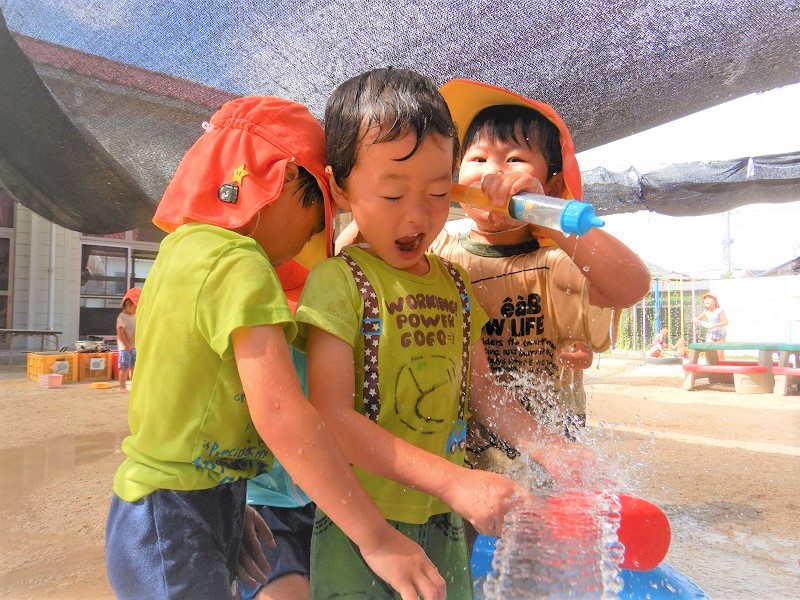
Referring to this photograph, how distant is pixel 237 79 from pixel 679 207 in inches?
87.1

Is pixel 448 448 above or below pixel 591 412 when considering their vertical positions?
above

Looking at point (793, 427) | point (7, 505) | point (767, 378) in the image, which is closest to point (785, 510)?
point (793, 427)

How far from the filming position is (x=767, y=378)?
7027 mm

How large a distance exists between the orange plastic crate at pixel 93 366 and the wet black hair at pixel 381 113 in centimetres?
889

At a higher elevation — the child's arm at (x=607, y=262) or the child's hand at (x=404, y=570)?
the child's arm at (x=607, y=262)

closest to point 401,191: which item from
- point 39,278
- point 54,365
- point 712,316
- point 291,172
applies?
point 291,172

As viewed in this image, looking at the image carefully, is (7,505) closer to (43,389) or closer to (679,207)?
(679,207)

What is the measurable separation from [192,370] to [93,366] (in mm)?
8966

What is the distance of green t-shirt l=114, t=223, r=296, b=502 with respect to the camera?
85cm

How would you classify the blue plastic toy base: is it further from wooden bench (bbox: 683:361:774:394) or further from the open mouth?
wooden bench (bbox: 683:361:774:394)

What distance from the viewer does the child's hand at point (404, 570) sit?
31.4 inches

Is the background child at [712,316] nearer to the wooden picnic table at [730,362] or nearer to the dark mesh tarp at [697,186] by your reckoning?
the wooden picnic table at [730,362]

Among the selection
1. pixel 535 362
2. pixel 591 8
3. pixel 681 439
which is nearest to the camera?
pixel 535 362

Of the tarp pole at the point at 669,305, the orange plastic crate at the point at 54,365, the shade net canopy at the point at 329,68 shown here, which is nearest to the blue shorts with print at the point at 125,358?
the orange plastic crate at the point at 54,365
